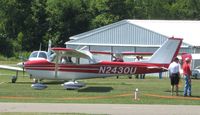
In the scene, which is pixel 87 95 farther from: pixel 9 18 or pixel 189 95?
pixel 9 18

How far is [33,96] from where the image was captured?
25.6 meters

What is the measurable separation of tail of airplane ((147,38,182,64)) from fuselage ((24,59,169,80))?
298 millimetres

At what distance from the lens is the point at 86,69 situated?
3247 cm

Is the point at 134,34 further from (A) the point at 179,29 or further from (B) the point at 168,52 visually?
(B) the point at 168,52

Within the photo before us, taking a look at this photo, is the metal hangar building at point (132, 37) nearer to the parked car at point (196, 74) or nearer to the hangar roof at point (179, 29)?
the hangar roof at point (179, 29)

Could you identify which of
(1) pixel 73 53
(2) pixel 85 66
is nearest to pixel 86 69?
(2) pixel 85 66

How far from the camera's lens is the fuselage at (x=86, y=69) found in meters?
32.3

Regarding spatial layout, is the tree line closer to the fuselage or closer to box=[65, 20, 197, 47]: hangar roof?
box=[65, 20, 197, 47]: hangar roof

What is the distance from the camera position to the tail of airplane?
31.7 meters

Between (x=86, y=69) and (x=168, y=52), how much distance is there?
472cm

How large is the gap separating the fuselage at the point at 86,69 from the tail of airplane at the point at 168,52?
298 millimetres

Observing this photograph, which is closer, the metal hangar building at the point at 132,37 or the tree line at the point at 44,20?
the metal hangar building at the point at 132,37

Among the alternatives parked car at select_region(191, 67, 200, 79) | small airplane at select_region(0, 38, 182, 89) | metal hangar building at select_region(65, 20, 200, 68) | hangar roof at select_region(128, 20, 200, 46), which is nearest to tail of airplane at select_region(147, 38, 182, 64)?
small airplane at select_region(0, 38, 182, 89)

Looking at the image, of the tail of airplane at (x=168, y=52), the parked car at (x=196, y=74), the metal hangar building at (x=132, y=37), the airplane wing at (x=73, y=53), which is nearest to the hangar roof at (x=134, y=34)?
the metal hangar building at (x=132, y=37)
